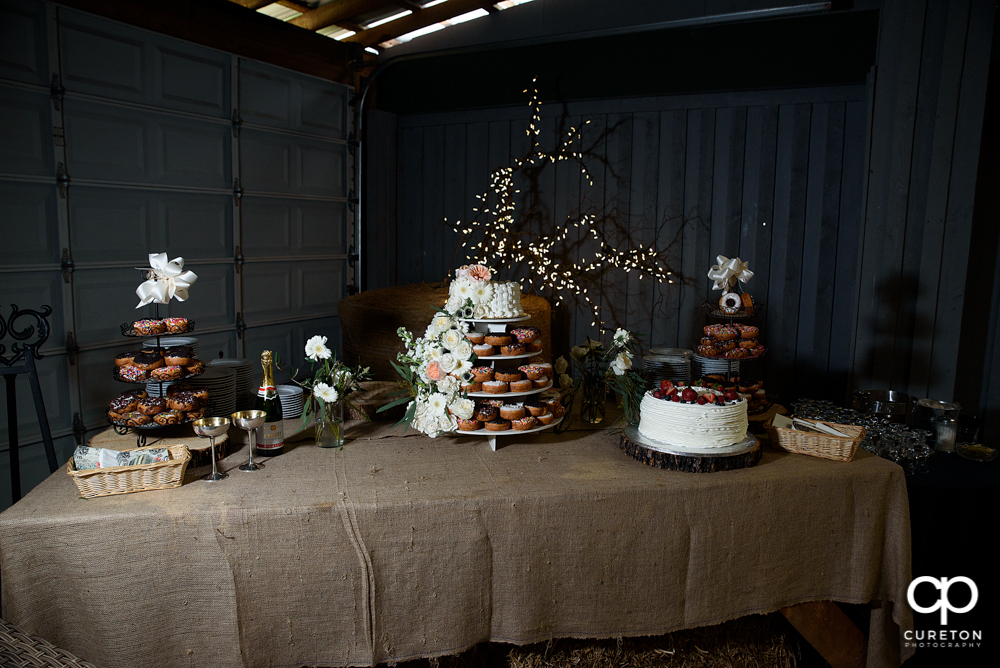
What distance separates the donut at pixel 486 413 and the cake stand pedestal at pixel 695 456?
48 centimetres

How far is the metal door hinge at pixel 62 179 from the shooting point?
3601 millimetres

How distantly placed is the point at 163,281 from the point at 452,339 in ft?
3.16

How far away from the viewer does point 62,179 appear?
361cm

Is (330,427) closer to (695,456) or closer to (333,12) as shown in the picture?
(695,456)

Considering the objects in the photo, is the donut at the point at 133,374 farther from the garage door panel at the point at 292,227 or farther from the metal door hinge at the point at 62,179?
the garage door panel at the point at 292,227

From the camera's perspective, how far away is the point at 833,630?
2.19 m

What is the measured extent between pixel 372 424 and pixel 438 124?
3019mm

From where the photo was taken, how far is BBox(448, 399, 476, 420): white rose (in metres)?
2.21

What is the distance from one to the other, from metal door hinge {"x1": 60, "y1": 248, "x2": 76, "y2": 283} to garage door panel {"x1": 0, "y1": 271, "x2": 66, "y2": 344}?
25mm

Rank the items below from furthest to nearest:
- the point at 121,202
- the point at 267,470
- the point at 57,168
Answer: the point at 121,202 → the point at 57,168 → the point at 267,470

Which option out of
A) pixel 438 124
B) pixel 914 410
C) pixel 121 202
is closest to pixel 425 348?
pixel 914 410

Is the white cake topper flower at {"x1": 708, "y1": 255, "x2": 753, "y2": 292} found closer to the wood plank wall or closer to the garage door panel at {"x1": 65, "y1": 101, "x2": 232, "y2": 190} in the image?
the wood plank wall

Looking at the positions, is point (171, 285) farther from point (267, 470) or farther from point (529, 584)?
point (529, 584)

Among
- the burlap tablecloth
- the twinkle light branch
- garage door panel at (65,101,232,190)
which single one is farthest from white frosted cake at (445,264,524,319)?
garage door panel at (65,101,232,190)
